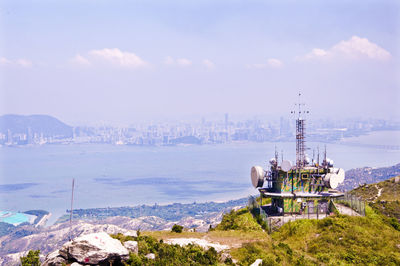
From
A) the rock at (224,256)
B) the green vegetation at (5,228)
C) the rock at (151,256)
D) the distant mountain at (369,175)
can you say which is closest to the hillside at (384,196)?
the rock at (224,256)

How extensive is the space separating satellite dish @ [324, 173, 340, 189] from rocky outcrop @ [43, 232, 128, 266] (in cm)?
1754

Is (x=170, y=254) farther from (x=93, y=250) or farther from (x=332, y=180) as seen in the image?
(x=332, y=180)

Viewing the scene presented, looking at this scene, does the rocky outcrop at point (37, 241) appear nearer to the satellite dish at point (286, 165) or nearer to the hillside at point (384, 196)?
the hillside at point (384, 196)

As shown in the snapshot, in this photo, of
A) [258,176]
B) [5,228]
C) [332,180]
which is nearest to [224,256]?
[258,176]

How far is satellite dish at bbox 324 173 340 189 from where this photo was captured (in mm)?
27812

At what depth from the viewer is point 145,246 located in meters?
16.9

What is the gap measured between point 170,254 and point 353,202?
17.4m

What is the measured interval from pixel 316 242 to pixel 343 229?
2316mm

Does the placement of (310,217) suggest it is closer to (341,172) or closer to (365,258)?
(341,172)

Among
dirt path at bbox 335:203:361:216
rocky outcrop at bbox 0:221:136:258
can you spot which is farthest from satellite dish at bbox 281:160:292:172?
rocky outcrop at bbox 0:221:136:258

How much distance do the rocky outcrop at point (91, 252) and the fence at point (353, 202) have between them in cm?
1877

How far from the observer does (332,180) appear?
91.4ft

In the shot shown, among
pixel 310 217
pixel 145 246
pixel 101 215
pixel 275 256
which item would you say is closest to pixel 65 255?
pixel 145 246

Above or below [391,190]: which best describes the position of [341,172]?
above
